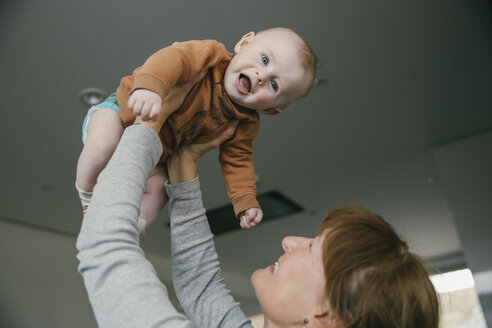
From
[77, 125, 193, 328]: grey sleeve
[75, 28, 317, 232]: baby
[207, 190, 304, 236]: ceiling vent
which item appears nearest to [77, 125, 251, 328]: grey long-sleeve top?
A: [77, 125, 193, 328]: grey sleeve

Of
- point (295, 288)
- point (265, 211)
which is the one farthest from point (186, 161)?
point (265, 211)

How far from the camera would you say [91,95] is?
233cm

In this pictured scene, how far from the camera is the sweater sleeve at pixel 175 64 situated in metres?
0.66

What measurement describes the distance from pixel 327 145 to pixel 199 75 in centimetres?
244

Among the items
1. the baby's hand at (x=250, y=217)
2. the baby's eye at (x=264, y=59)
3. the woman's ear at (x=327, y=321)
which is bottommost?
the woman's ear at (x=327, y=321)

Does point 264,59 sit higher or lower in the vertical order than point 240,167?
higher

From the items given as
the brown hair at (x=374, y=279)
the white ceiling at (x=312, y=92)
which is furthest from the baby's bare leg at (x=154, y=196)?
the white ceiling at (x=312, y=92)

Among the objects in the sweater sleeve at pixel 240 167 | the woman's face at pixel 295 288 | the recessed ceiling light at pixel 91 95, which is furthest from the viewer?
the recessed ceiling light at pixel 91 95

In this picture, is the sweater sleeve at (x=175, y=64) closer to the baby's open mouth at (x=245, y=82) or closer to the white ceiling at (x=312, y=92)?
the baby's open mouth at (x=245, y=82)

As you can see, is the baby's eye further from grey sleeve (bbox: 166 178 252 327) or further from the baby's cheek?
grey sleeve (bbox: 166 178 252 327)

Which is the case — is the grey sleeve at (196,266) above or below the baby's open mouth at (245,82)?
below

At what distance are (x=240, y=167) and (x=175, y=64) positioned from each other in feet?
1.07

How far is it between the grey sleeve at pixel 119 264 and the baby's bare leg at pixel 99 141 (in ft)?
0.74

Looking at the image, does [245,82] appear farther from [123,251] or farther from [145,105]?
[123,251]
